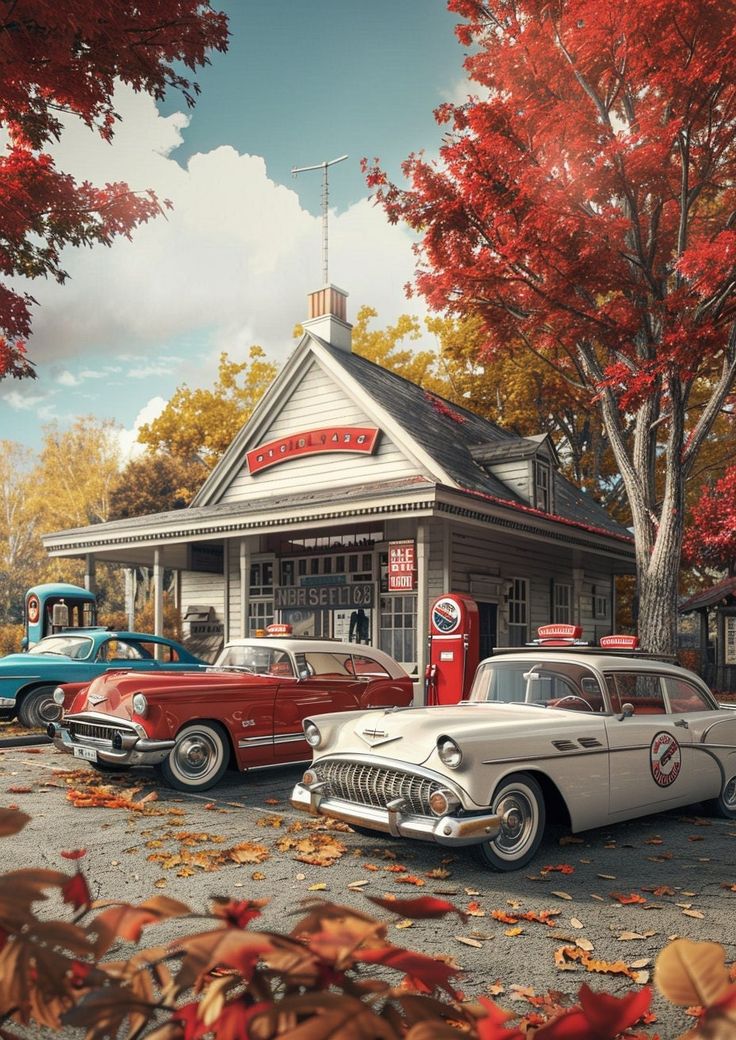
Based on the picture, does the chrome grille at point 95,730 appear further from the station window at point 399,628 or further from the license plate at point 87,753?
the station window at point 399,628

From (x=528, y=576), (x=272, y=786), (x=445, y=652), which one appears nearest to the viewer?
(x=272, y=786)

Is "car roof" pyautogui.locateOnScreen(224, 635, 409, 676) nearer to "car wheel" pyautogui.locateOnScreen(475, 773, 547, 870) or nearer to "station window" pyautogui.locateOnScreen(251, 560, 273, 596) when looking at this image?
"car wheel" pyautogui.locateOnScreen(475, 773, 547, 870)

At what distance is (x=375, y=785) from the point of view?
6.11m

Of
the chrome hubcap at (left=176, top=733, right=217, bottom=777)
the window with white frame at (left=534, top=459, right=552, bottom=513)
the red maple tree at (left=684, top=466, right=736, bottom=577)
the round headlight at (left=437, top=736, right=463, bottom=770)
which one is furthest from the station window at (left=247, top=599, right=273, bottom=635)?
the round headlight at (left=437, top=736, right=463, bottom=770)

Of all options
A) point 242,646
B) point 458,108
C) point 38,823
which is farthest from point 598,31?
Result: point 38,823

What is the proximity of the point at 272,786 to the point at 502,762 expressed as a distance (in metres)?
4.06

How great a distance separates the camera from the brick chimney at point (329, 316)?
66.7ft

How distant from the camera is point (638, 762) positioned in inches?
269

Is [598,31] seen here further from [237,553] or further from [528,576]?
[237,553]

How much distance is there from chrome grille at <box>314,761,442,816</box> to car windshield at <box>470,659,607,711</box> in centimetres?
160

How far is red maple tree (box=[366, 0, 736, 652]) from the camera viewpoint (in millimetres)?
12789

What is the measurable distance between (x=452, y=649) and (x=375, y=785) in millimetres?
6466

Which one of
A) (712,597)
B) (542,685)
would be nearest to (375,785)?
(542,685)

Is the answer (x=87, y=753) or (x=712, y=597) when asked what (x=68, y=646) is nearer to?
(x=87, y=753)
